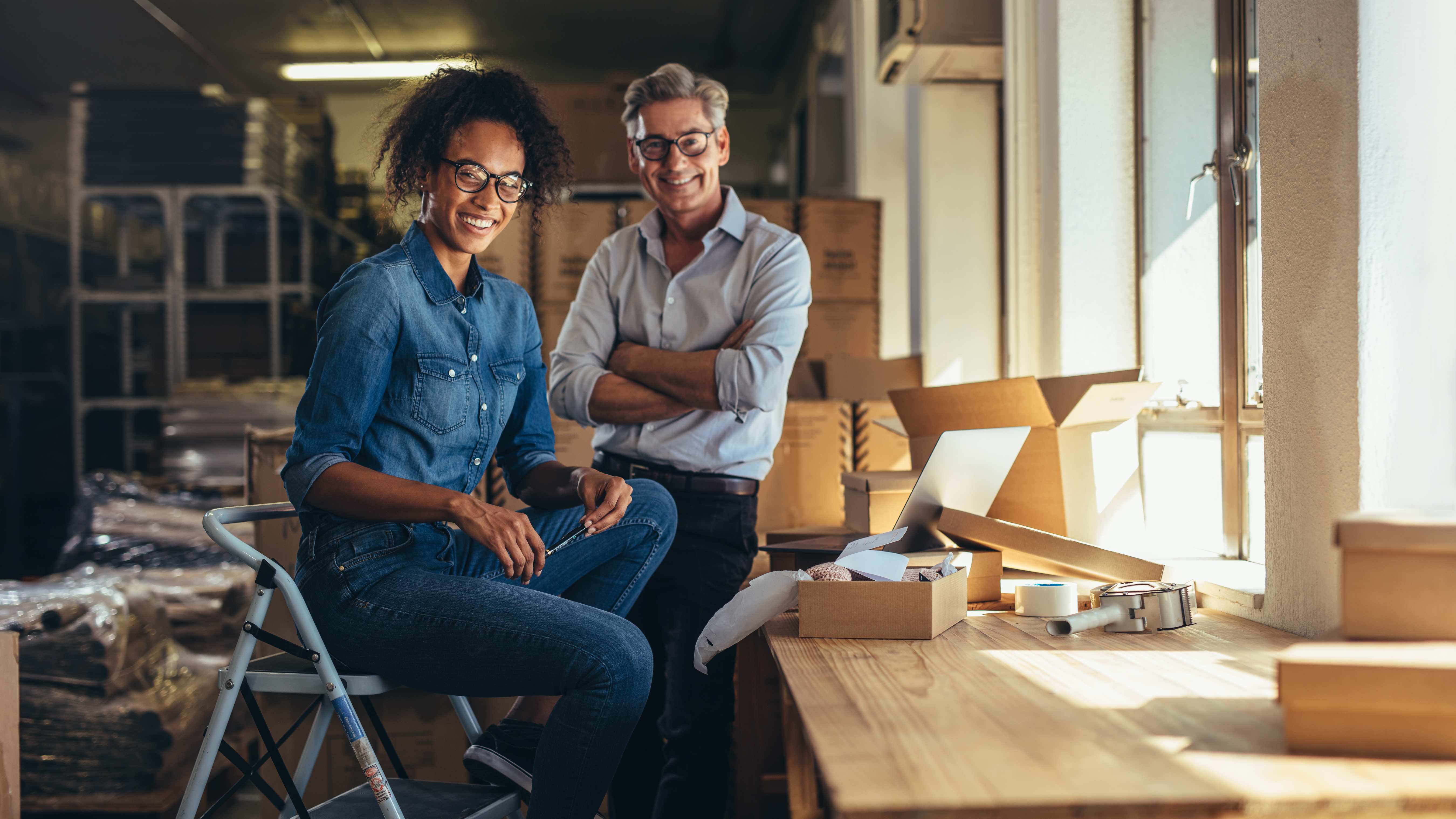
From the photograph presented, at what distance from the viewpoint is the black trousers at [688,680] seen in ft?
6.04

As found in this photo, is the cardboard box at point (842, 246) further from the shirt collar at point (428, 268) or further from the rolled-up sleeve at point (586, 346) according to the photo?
the shirt collar at point (428, 268)

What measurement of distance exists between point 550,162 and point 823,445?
1.43 m

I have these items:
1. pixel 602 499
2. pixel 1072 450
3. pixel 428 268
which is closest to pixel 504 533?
pixel 602 499

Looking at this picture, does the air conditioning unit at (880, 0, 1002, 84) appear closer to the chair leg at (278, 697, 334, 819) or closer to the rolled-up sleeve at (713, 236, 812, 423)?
the rolled-up sleeve at (713, 236, 812, 423)

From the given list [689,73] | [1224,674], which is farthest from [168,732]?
[1224,674]

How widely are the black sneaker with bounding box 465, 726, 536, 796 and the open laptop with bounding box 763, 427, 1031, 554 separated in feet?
2.00

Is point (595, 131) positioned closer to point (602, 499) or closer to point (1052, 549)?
point (602, 499)

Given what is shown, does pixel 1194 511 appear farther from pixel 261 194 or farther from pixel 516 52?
A: pixel 516 52

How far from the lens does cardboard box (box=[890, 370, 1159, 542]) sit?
6.23ft

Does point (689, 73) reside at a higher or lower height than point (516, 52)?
lower

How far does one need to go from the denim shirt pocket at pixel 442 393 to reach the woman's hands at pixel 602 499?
0.74ft

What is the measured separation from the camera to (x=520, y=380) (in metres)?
1.71

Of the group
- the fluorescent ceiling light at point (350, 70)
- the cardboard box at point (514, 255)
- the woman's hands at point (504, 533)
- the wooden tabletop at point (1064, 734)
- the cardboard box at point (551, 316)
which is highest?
the fluorescent ceiling light at point (350, 70)

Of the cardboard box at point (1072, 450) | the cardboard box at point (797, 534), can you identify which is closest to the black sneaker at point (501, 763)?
the cardboard box at point (797, 534)
